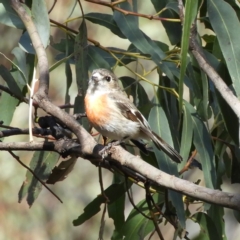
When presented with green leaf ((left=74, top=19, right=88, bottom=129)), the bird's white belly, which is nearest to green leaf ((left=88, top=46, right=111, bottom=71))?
green leaf ((left=74, top=19, right=88, bottom=129))

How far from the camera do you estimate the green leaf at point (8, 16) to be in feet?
7.48

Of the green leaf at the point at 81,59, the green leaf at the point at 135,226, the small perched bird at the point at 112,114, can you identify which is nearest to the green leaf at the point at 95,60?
the small perched bird at the point at 112,114

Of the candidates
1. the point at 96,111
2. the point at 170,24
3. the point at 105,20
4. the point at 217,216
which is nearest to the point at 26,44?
the point at 96,111

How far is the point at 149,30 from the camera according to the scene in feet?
13.3

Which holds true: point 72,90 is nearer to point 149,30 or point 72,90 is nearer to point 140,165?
point 149,30

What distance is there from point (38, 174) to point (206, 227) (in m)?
0.66

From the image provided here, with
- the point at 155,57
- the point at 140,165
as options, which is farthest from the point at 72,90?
the point at 140,165

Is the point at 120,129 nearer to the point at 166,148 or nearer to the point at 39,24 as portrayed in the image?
the point at 166,148

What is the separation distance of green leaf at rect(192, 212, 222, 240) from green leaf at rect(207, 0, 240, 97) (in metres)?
0.60

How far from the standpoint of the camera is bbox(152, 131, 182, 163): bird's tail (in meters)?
2.16

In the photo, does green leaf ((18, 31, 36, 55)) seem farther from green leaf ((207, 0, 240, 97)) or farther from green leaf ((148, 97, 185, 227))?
green leaf ((207, 0, 240, 97))

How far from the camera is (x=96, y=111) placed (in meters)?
2.36

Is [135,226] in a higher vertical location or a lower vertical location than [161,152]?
lower

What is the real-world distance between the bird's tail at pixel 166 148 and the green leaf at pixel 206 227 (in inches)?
14.7
